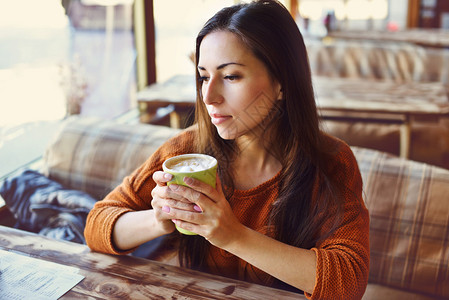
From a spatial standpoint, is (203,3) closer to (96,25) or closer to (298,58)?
(96,25)

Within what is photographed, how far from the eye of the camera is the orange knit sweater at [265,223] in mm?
1080

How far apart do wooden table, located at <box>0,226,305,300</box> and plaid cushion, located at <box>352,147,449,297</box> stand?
82 cm

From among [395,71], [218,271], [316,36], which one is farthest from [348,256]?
[316,36]

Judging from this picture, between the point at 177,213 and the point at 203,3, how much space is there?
3.85 m

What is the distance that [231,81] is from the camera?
1.15 m

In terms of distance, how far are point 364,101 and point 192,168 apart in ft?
7.58

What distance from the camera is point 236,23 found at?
3.79 feet

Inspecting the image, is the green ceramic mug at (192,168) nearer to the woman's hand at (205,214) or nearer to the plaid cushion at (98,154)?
the woman's hand at (205,214)

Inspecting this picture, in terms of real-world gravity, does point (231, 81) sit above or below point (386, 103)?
above

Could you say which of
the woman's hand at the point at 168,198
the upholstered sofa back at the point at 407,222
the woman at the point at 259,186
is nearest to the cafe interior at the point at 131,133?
the upholstered sofa back at the point at 407,222

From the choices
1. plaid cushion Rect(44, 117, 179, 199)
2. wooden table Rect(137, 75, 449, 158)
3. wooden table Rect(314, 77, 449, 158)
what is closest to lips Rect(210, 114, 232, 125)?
plaid cushion Rect(44, 117, 179, 199)

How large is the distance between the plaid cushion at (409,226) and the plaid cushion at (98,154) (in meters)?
1.02

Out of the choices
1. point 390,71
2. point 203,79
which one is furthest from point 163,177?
point 390,71

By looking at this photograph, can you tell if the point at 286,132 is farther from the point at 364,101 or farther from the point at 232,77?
the point at 364,101
